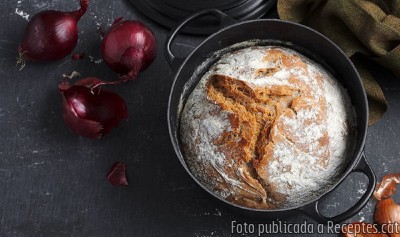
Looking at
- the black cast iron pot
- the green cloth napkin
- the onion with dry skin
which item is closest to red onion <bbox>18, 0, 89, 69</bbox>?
the black cast iron pot

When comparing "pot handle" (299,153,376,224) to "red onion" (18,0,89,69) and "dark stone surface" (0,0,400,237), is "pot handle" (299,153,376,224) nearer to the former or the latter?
"dark stone surface" (0,0,400,237)

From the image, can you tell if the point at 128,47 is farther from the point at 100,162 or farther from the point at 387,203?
the point at 387,203

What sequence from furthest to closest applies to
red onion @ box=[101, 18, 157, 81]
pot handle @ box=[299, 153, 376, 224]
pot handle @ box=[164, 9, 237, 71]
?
red onion @ box=[101, 18, 157, 81], pot handle @ box=[164, 9, 237, 71], pot handle @ box=[299, 153, 376, 224]

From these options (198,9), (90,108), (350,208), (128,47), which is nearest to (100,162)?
(90,108)

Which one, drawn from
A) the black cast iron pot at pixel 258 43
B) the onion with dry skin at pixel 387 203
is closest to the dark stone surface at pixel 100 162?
the onion with dry skin at pixel 387 203

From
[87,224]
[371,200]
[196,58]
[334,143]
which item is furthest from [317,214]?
[87,224]

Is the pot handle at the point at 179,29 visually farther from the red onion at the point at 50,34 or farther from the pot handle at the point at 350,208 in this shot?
the pot handle at the point at 350,208

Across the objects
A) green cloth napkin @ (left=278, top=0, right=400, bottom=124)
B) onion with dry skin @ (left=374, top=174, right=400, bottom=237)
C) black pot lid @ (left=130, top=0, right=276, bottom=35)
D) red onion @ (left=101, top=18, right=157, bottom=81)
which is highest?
green cloth napkin @ (left=278, top=0, right=400, bottom=124)
